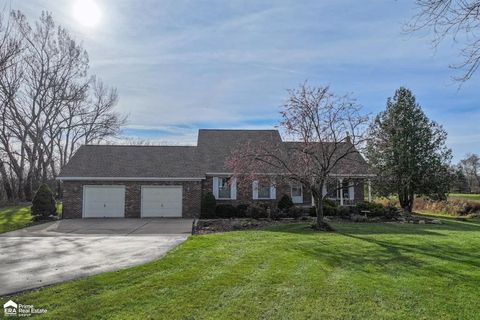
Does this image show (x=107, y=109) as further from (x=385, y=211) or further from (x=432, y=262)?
(x=432, y=262)

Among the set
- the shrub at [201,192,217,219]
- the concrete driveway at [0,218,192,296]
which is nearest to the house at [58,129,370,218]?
the shrub at [201,192,217,219]

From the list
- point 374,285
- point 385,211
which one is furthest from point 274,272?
point 385,211

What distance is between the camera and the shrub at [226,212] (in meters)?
22.8

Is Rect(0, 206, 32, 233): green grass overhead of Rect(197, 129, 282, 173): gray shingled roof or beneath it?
beneath

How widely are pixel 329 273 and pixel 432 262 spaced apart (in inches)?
Result: 105

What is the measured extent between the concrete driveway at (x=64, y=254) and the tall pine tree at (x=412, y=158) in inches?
648

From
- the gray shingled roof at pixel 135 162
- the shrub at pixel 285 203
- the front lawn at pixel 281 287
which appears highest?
the gray shingled roof at pixel 135 162

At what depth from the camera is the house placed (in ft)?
76.9

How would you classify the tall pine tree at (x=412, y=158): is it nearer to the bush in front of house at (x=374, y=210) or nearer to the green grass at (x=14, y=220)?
the bush in front of house at (x=374, y=210)

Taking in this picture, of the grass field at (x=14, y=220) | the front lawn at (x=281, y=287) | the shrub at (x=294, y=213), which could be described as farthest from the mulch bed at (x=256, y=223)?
the grass field at (x=14, y=220)

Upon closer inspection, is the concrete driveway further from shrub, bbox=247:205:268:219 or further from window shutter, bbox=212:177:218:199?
window shutter, bbox=212:177:218:199

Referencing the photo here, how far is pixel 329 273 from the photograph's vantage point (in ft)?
25.0

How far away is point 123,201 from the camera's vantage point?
23.6 m

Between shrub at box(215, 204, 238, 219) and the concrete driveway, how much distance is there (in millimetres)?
6475
